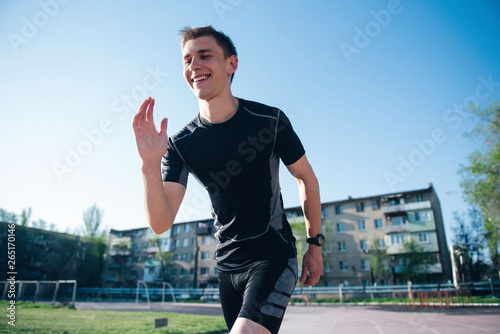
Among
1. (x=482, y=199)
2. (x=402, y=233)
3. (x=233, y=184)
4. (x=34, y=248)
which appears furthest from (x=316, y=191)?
(x=34, y=248)

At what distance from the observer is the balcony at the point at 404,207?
46.3 metres

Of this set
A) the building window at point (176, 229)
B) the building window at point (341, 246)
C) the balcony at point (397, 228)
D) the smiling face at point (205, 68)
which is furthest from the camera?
the building window at point (176, 229)

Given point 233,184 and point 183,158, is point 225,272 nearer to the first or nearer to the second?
point 233,184

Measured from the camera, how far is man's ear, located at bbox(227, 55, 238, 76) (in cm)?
262

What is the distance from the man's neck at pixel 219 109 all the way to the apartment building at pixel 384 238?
46085 millimetres

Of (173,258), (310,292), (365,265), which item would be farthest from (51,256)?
(365,265)

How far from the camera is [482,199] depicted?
87.7ft

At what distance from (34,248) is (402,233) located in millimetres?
60390

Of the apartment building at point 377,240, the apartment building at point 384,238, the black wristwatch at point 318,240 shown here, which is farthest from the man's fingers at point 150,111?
the apartment building at point 384,238

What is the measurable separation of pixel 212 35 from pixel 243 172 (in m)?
1.22

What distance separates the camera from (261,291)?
1927mm

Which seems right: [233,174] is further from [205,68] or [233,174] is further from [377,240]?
[377,240]

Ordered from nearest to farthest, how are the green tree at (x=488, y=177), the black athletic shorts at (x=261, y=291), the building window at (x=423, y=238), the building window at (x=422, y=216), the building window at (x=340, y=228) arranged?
1. the black athletic shorts at (x=261, y=291)
2. the green tree at (x=488, y=177)
3. the building window at (x=423, y=238)
4. the building window at (x=422, y=216)
5. the building window at (x=340, y=228)

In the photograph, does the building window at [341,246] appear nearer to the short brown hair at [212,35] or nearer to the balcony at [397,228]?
the balcony at [397,228]
